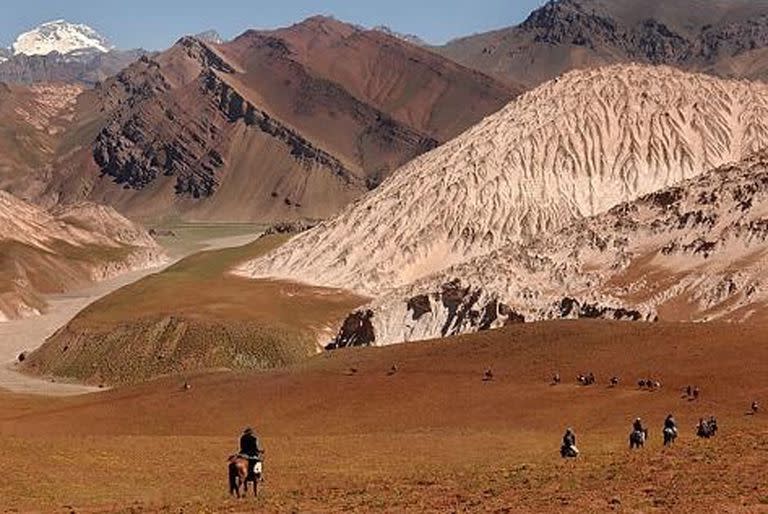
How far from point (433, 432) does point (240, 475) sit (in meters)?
23.8

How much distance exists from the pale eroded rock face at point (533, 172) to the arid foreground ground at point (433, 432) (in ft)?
210

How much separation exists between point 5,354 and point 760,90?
4530 inches

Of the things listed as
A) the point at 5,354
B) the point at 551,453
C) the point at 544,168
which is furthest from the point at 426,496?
the point at 544,168

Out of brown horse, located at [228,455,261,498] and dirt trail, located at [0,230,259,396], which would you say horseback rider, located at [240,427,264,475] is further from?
dirt trail, located at [0,230,259,396]

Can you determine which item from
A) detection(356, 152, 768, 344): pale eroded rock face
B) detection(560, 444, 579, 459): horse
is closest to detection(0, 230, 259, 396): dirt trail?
detection(356, 152, 768, 344): pale eroded rock face

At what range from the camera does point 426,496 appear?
1323 inches

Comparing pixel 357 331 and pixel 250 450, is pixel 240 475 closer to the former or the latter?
Result: pixel 250 450

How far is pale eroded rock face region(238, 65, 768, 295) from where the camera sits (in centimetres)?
15100

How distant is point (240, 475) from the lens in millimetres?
36531

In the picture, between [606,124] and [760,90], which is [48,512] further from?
[760,90]

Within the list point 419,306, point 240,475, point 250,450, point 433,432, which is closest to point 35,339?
point 419,306

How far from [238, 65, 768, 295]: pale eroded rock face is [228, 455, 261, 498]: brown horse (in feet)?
351

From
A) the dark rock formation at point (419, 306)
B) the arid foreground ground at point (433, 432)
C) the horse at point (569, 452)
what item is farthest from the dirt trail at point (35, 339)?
the horse at point (569, 452)

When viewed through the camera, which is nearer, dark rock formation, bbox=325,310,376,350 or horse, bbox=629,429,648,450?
horse, bbox=629,429,648,450
